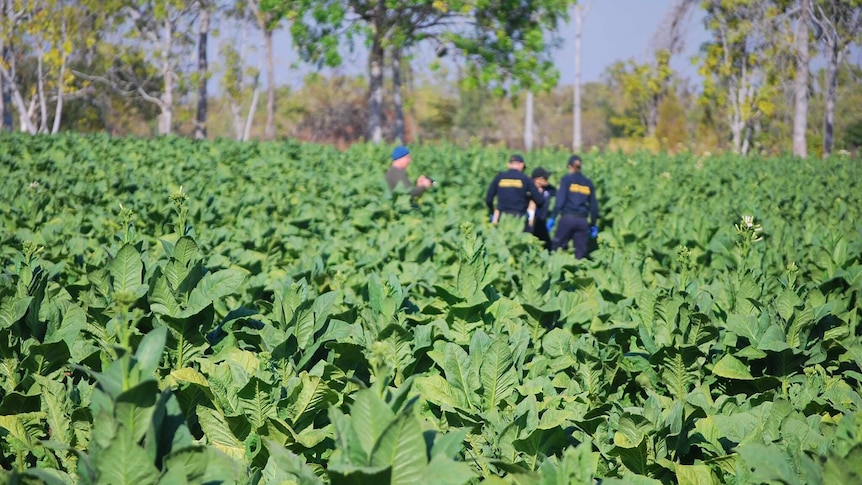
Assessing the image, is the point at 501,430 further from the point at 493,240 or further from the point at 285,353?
the point at 493,240

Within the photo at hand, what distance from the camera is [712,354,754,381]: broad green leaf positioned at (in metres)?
3.88

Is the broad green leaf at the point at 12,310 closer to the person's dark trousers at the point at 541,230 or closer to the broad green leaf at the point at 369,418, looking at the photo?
the broad green leaf at the point at 369,418

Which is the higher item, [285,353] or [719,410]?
[285,353]

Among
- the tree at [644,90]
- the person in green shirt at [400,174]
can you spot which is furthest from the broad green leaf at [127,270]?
the tree at [644,90]

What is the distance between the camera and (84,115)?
61562mm

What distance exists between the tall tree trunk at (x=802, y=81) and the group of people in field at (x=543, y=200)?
26951 millimetres

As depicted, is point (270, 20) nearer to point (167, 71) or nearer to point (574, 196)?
point (167, 71)

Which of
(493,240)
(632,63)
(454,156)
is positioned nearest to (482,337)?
(493,240)

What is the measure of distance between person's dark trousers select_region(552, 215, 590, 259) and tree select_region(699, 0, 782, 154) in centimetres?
3665

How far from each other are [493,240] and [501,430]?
507cm

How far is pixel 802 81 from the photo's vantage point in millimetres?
35250

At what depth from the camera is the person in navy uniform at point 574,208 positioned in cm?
1091

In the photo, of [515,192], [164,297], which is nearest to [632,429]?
[164,297]

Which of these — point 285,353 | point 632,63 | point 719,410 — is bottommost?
point 719,410
